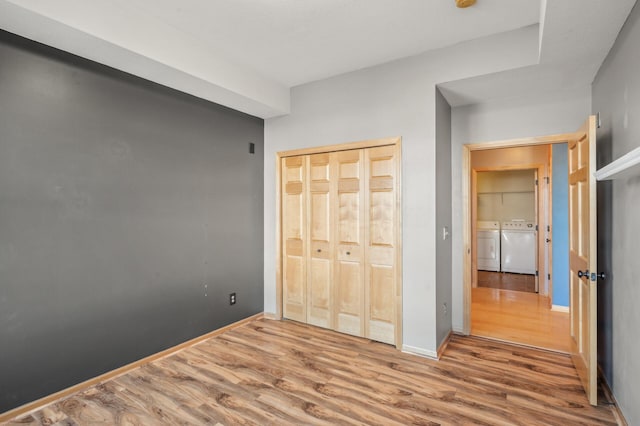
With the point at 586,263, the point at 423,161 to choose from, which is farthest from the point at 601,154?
the point at 423,161

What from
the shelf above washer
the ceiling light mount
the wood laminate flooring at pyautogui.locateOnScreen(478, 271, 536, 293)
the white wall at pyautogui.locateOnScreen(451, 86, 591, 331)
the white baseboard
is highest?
the ceiling light mount

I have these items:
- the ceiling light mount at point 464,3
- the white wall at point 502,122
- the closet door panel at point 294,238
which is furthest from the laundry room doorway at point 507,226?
the ceiling light mount at point 464,3

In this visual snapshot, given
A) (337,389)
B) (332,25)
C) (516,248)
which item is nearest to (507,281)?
(516,248)

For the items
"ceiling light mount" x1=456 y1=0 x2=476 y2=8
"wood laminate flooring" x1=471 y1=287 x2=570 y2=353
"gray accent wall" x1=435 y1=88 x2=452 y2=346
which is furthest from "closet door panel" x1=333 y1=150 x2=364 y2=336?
"ceiling light mount" x1=456 y1=0 x2=476 y2=8

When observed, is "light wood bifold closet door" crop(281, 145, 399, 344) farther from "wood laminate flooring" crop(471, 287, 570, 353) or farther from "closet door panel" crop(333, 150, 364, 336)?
"wood laminate flooring" crop(471, 287, 570, 353)

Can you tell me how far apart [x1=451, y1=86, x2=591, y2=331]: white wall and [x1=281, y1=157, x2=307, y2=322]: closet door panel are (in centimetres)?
164

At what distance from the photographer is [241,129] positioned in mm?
3803

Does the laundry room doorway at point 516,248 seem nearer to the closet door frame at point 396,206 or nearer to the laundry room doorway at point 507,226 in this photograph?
the laundry room doorway at point 507,226

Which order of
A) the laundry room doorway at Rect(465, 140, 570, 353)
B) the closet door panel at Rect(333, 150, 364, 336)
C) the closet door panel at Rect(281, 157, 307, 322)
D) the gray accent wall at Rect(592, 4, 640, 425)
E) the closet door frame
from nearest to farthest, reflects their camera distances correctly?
the gray accent wall at Rect(592, 4, 640, 425) < the closet door frame < the closet door panel at Rect(333, 150, 364, 336) < the laundry room doorway at Rect(465, 140, 570, 353) < the closet door panel at Rect(281, 157, 307, 322)

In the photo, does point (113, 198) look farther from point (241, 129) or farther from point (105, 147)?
point (241, 129)

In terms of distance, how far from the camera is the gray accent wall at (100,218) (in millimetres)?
2162

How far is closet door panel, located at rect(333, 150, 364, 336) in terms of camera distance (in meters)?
3.42

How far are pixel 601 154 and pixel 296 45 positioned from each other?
2571mm

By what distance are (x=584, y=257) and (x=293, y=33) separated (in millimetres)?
2739
